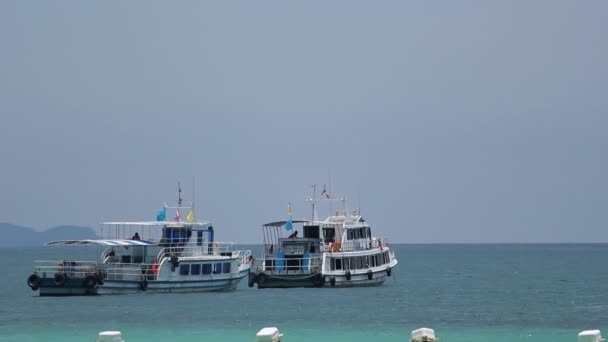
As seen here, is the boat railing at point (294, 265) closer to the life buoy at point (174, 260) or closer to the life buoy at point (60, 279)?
the life buoy at point (174, 260)

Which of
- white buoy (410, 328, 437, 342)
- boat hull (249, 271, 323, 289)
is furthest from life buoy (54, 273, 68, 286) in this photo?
white buoy (410, 328, 437, 342)

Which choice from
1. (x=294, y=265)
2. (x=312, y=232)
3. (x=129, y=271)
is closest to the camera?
(x=129, y=271)

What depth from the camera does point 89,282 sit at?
6594 centimetres

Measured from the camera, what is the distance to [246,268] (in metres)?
77.6

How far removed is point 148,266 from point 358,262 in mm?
16096

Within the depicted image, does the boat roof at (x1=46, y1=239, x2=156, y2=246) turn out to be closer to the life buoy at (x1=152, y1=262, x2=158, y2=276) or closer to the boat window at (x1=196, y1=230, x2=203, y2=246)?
the life buoy at (x1=152, y1=262, x2=158, y2=276)

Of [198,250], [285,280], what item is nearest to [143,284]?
[198,250]

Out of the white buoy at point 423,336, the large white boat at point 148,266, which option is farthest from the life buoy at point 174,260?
the white buoy at point 423,336

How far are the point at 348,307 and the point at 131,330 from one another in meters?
17.1

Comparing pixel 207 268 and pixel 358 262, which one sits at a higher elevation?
pixel 358 262

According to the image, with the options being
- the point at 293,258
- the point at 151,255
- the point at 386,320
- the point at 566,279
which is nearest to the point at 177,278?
the point at 151,255

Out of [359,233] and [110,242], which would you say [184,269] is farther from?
[359,233]

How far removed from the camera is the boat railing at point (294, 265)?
75.2m

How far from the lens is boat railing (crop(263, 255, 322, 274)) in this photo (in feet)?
247
